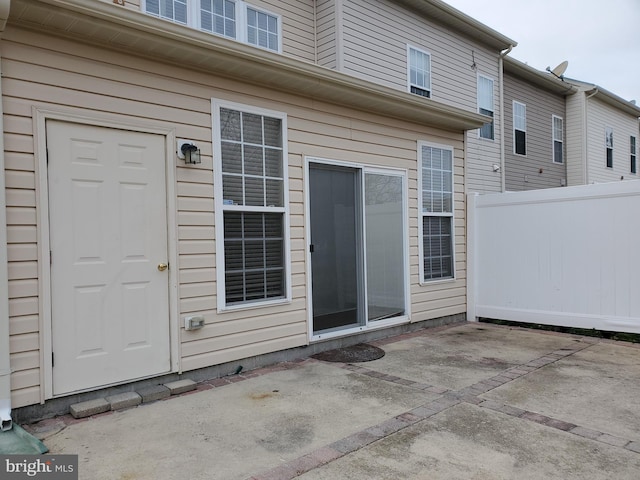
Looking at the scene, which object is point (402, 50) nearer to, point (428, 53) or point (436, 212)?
point (428, 53)

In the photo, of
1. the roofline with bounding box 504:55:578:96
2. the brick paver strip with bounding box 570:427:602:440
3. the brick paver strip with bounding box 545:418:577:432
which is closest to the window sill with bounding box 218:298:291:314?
the brick paver strip with bounding box 545:418:577:432

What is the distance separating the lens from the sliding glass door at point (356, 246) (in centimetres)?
506

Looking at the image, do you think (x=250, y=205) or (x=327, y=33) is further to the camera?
(x=327, y=33)

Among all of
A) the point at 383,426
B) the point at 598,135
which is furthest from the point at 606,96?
the point at 383,426

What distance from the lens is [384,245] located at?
5793mm

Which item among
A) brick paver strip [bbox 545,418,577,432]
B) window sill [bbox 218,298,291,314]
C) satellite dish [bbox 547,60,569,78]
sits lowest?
brick paver strip [bbox 545,418,577,432]

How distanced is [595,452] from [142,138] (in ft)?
12.4

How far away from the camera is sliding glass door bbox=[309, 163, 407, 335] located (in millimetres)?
5062

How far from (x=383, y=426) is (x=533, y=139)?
10.3m

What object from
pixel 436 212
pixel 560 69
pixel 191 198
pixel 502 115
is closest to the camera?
pixel 191 198

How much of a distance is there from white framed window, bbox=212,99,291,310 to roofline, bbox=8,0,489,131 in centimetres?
38

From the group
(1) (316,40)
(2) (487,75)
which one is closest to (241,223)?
(1) (316,40)

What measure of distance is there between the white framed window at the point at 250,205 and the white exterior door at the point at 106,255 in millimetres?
561

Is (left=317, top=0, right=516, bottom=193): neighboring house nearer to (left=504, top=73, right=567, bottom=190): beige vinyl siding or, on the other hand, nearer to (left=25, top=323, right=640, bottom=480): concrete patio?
(left=504, top=73, right=567, bottom=190): beige vinyl siding
